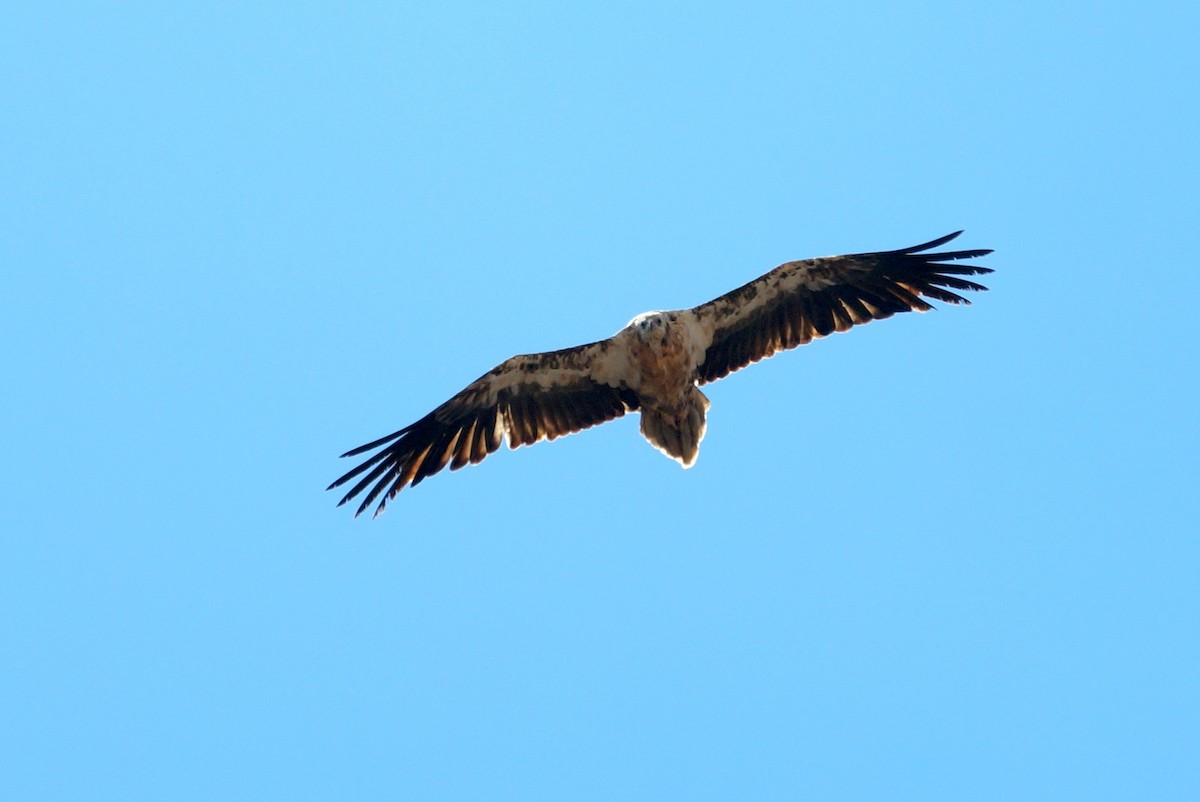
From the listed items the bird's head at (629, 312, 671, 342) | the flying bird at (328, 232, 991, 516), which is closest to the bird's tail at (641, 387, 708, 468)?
the flying bird at (328, 232, 991, 516)

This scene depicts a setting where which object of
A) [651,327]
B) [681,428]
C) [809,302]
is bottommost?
[681,428]

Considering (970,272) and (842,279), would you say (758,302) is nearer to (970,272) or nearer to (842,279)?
(842,279)

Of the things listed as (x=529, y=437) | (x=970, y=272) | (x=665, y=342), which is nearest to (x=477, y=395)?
(x=529, y=437)

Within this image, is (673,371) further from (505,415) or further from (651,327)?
(505,415)

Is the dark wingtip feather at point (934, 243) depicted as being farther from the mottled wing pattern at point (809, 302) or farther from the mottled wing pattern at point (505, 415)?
the mottled wing pattern at point (505, 415)

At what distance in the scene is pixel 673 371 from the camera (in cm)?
1344

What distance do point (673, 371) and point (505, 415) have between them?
189 centimetres

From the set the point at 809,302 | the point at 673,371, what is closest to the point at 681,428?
the point at 673,371

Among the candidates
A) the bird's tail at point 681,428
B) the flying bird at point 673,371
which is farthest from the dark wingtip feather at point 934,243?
the bird's tail at point 681,428

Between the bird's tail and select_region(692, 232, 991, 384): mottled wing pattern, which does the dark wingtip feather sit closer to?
select_region(692, 232, 991, 384): mottled wing pattern

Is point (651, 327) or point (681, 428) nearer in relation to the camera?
point (651, 327)

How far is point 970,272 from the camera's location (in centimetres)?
1359

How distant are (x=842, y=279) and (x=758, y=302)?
0.86 meters

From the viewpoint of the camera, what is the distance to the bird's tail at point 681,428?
13703 mm
